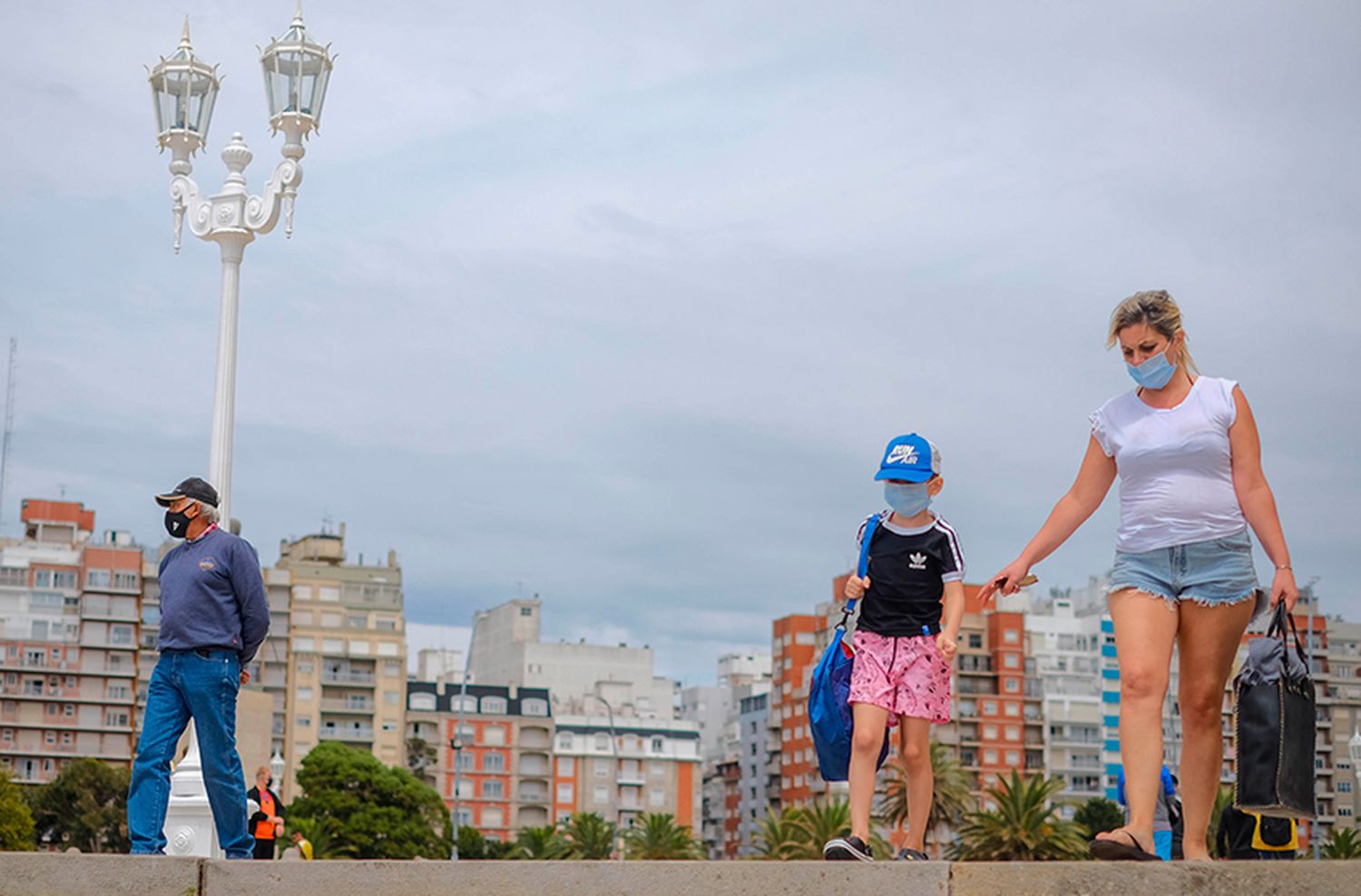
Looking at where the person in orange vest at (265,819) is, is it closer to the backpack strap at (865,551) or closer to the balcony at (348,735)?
the backpack strap at (865,551)

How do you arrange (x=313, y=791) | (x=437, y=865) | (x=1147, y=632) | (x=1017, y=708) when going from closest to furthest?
1. (x=437, y=865)
2. (x=1147, y=632)
3. (x=313, y=791)
4. (x=1017, y=708)

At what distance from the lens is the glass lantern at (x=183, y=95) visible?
695 inches

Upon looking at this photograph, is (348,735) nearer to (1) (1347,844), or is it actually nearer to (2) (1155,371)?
(1) (1347,844)

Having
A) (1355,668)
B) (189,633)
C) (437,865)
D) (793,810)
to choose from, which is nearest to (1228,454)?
(437,865)

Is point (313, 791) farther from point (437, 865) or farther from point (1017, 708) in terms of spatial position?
point (437, 865)

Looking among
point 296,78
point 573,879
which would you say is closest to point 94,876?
point 573,879

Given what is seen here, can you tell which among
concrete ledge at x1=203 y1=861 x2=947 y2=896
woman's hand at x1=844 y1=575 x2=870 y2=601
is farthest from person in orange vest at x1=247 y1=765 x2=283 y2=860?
concrete ledge at x1=203 y1=861 x2=947 y2=896

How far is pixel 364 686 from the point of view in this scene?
352ft

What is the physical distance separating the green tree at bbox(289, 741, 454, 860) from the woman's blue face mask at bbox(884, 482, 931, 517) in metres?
71.6

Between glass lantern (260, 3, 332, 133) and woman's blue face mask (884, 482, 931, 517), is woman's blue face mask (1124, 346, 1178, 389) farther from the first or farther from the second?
glass lantern (260, 3, 332, 133)

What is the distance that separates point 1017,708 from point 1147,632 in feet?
357

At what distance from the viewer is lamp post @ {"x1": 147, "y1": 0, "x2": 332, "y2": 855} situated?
671 inches

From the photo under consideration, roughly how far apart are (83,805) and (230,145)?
7281cm

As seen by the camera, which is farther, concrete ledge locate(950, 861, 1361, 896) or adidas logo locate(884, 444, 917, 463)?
adidas logo locate(884, 444, 917, 463)
